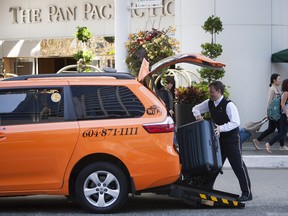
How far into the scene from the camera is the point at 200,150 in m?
8.53

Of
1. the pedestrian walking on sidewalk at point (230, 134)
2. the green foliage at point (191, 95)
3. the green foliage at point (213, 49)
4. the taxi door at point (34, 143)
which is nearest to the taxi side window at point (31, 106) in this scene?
the taxi door at point (34, 143)

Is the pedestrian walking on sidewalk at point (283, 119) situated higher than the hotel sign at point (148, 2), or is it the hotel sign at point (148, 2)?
the hotel sign at point (148, 2)

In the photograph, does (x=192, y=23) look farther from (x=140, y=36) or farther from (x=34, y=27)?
(x=34, y=27)

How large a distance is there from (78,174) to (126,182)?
0.58 metres

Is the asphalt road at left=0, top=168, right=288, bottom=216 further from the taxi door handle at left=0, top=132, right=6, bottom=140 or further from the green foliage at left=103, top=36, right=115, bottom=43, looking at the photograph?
the green foliage at left=103, top=36, right=115, bottom=43

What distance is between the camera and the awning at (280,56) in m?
16.8

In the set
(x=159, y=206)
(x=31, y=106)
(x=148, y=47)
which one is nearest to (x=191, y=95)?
(x=148, y=47)

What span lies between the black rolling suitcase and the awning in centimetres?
866

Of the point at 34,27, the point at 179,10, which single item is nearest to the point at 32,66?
the point at 34,27

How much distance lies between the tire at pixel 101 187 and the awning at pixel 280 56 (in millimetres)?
9527

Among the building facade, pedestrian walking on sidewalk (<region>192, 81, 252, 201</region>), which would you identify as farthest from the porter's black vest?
the building facade

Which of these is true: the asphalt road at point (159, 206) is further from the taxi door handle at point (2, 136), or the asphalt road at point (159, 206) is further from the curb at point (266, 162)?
the curb at point (266, 162)

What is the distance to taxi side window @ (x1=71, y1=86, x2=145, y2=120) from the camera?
8258 millimetres

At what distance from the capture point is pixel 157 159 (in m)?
8.11
